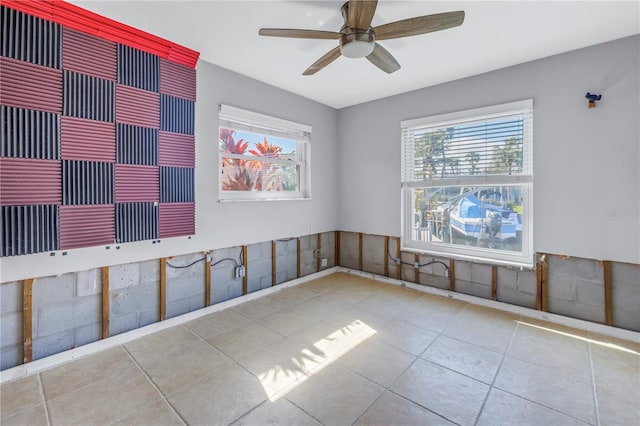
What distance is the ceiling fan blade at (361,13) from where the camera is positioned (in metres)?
1.73

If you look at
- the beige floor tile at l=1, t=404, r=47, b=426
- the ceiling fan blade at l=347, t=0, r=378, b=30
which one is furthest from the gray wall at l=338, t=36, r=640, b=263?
the beige floor tile at l=1, t=404, r=47, b=426

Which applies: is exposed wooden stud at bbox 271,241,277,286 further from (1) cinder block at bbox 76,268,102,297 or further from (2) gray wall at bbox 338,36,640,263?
(2) gray wall at bbox 338,36,640,263

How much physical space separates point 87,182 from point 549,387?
3.71 metres

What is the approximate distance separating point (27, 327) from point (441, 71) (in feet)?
14.7

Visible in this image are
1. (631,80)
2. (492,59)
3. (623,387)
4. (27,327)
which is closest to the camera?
(623,387)

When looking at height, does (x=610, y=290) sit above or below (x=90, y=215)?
below

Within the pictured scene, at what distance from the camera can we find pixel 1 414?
168 centimetres

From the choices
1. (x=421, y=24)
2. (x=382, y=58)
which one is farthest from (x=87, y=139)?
(x=421, y=24)

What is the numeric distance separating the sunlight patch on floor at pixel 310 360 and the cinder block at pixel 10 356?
5.87ft

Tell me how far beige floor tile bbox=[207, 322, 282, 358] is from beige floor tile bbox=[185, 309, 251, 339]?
0.08 m

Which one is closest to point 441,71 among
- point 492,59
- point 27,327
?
point 492,59

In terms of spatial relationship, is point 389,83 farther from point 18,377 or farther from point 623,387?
point 18,377

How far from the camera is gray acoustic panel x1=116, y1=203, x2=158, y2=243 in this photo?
2521mm

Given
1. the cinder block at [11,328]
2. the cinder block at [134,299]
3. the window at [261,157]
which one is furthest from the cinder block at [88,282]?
the window at [261,157]
